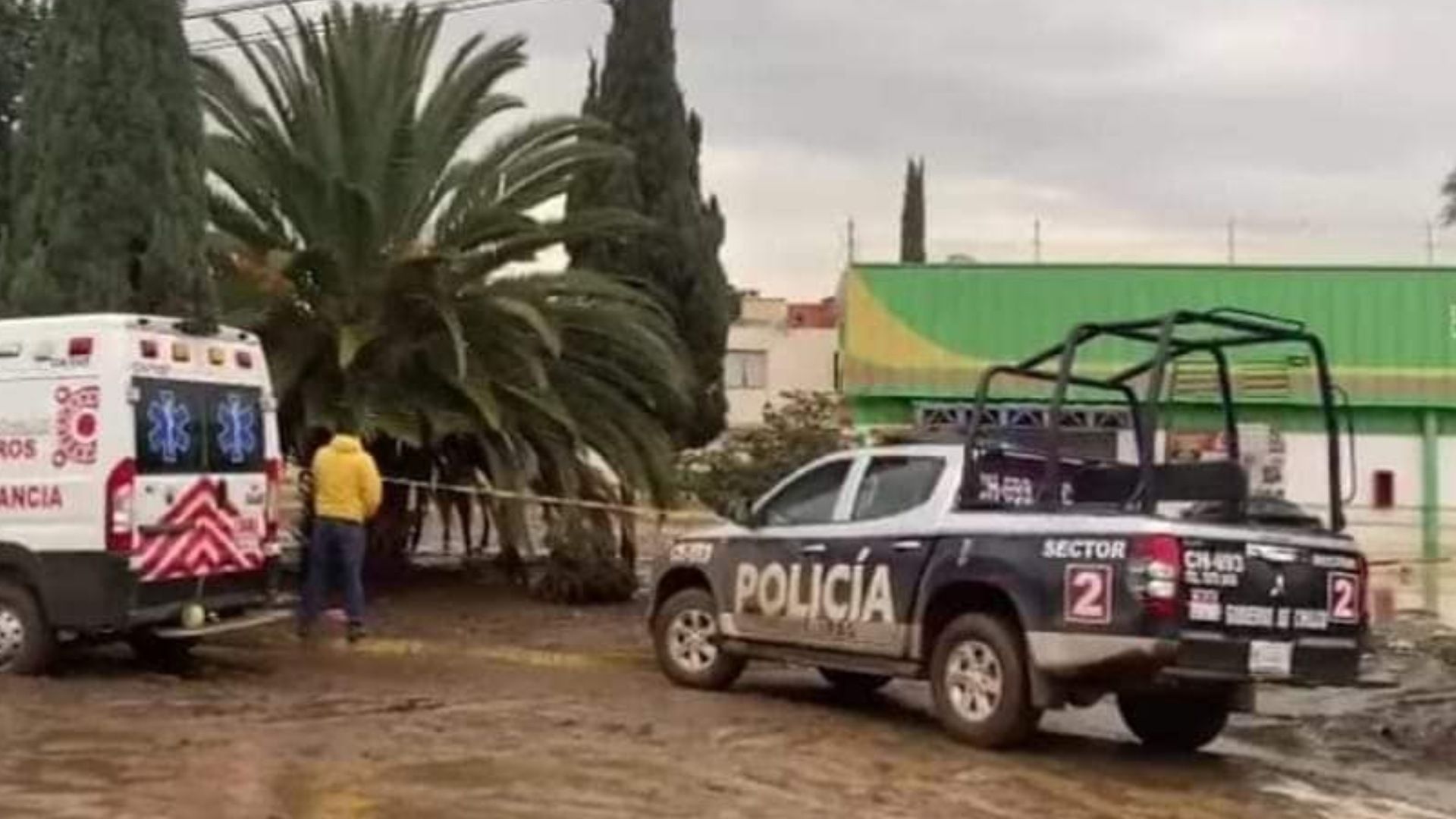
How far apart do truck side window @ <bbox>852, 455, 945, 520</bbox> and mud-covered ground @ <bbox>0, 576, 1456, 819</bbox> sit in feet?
4.55

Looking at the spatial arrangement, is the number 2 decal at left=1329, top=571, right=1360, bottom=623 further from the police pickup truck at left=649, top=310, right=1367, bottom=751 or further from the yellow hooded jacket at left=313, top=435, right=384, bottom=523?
the yellow hooded jacket at left=313, top=435, right=384, bottom=523

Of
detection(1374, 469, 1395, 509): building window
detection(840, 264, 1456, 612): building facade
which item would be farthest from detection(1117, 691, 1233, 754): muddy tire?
detection(1374, 469, 1395, 509): building window

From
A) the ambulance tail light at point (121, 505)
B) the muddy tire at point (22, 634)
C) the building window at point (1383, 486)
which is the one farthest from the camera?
the building window at point (1383, 486)

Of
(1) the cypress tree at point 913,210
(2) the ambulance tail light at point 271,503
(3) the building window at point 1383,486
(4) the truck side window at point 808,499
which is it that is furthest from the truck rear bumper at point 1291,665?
(1) the cypress tree at point 913,210

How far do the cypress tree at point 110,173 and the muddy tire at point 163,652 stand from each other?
2.87m

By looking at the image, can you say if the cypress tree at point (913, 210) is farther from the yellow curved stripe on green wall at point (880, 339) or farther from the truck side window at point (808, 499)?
the truck side window at point (808, 499)

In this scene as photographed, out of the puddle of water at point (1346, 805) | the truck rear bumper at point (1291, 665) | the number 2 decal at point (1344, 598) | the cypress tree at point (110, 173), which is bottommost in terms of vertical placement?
the puddle of water at point (1346, 805)

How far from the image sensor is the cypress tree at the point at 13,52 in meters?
23.5

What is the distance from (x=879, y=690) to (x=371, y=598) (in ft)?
21.7

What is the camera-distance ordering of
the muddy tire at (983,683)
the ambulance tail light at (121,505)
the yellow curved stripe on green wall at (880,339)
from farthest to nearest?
the yellow curved stripe on green wall at (880,339), the ambulance tail light at (121,505), the muddy tire at (983,683)

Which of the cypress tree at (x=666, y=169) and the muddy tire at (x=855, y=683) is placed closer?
the muddy tire at (x=855, y=683)

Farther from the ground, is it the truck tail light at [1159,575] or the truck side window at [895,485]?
the truck side window at [895,485]

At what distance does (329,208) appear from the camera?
19719 mm

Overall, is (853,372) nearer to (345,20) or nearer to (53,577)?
(345,20)
